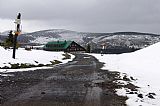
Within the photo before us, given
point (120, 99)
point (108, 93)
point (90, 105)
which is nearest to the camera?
point (90, 105)

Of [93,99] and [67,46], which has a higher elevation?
[93,99]

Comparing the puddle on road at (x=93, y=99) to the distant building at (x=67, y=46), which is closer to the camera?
the puddle on road at (x=93, y=99)

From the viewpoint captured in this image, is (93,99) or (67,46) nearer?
(93,99)

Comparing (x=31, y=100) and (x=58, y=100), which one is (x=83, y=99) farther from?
(x=31, y=100)

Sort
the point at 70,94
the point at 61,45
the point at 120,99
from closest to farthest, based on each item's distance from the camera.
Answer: the point at 120,99, the point at 70,94, the point at 61,45

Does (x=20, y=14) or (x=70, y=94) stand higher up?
(x=20, y=14)

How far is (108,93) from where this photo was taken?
1441 cm

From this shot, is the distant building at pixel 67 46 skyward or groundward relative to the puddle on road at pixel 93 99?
groundward

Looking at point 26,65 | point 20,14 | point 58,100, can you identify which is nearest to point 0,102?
point 58,100

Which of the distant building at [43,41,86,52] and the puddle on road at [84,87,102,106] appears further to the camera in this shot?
the distant building at [43,41,86,52]

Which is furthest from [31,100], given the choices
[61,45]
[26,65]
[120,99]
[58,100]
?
[61,45]

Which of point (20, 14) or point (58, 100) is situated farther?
point (20, 14)

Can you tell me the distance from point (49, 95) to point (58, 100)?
4.30 feet

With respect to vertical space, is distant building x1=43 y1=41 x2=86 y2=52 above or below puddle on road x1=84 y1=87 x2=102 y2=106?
below
